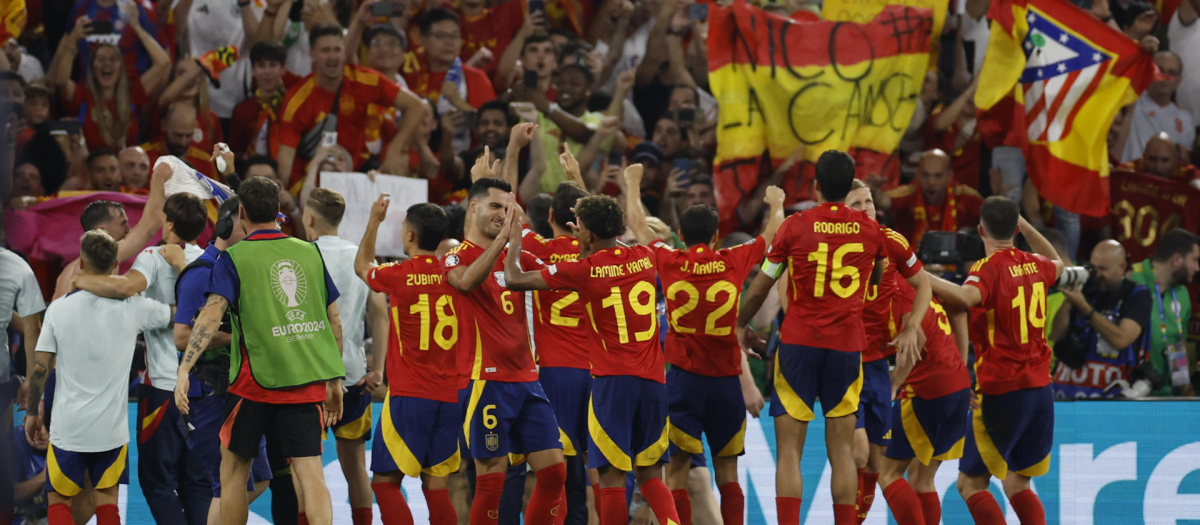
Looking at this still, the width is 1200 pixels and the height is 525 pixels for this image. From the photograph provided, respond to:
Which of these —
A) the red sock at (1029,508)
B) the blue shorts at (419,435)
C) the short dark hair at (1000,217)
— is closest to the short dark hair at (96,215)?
the blue shorts at (419,435)

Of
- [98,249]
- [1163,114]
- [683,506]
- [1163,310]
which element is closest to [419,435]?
[683,506]

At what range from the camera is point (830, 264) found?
7.02 m

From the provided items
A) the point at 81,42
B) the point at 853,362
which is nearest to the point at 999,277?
the point at 853,362

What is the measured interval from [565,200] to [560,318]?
719 mm

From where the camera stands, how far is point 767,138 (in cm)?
1066

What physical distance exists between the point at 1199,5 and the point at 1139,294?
13.5ft

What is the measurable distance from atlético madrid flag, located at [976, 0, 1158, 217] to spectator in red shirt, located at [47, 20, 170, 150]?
283 inches

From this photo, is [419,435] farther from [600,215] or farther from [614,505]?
[600,215]

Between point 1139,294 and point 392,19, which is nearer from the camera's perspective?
point 1139,294

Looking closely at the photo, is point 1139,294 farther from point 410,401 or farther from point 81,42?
point 81,42

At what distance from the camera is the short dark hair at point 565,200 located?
7418 mm

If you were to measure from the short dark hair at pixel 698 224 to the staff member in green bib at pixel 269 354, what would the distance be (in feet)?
7.47

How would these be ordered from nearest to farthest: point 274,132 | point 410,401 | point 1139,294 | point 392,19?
point 410,401, point 1139,294, point 274,132, point 392,19

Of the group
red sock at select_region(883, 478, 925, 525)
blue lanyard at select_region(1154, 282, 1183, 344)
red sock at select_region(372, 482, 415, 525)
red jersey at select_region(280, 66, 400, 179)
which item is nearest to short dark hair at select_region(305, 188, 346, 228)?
red sock at select_region(372, 482, 415, 525)
